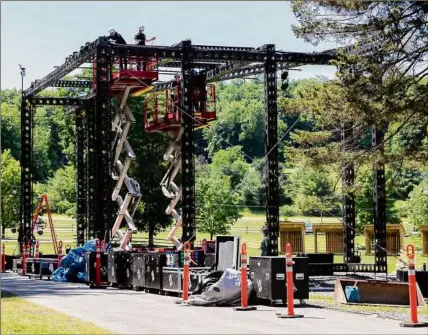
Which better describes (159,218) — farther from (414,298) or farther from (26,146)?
(414,298)

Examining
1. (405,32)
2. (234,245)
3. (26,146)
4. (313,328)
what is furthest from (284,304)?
(26,146)

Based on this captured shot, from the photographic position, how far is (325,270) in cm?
3534

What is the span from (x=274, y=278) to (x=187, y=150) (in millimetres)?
14309

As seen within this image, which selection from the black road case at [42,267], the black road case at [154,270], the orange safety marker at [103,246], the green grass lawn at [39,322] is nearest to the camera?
the green grass lawn at [39,322]

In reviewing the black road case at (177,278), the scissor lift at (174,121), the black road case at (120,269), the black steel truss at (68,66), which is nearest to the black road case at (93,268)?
the black road case at (120,269)

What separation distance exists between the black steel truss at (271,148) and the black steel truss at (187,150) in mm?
3047

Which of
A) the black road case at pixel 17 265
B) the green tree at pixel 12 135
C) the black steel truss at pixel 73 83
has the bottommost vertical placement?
the black road case at pixel 17 265

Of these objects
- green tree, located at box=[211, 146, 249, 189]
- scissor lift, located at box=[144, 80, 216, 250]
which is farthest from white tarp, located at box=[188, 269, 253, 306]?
green tree, located at box=[211, 146, 249, 189]

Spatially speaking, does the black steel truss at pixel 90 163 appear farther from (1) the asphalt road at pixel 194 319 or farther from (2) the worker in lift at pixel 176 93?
(1) the asphalt road at pixel 194 319

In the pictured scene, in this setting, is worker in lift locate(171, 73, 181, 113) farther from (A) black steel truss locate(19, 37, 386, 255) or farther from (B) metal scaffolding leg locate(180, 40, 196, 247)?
(B) metal scaffolding leg locate(180, 40, 196, 247)

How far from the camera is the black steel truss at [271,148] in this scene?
1319 inches

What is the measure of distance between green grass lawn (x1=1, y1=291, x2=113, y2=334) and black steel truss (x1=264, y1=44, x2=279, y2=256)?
1635 centimetres

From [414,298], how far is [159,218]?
1843 inches

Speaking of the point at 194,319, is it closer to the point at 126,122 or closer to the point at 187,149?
the point at 187,149
